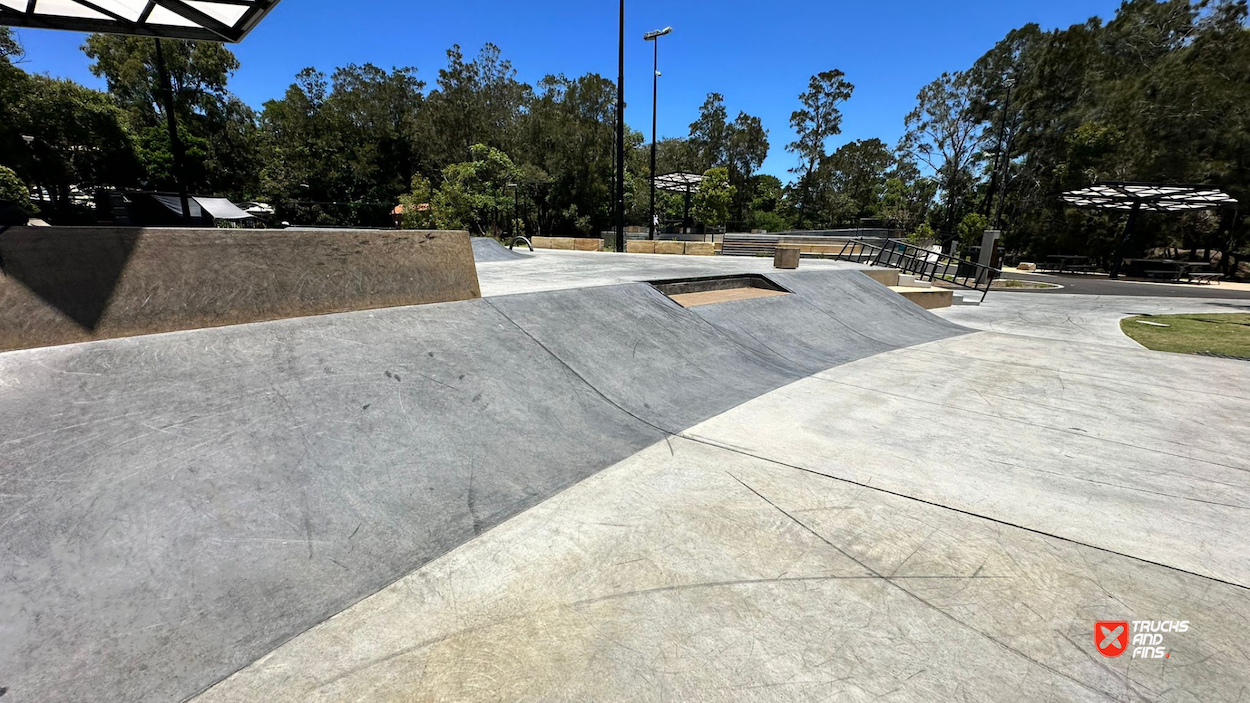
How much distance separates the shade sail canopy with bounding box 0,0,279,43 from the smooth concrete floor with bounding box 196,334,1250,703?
7.48 meters

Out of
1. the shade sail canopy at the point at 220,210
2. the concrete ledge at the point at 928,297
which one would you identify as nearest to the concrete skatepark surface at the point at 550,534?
the concrete ledge at the point at 928,297

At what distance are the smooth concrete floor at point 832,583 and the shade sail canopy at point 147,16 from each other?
748 centimetres

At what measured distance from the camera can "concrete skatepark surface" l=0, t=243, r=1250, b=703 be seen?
1875 millimetres

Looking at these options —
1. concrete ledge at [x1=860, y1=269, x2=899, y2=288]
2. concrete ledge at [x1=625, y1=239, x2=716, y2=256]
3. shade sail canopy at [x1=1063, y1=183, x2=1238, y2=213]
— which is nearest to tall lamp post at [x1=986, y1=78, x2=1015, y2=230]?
shade sail canopy at [x1=1063, y1=183, x2=1238, y2=213]

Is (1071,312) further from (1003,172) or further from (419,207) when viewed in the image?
(1003,172)

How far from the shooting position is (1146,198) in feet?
78.0

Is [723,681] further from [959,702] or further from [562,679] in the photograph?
[959,702]

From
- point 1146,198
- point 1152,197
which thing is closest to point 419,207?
point 1146,198

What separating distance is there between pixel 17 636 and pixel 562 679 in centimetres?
217

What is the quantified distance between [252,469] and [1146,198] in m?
36.3

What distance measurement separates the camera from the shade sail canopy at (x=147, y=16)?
19.8 feet

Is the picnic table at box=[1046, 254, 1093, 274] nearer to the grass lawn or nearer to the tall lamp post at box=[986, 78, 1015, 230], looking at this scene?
the tall lamp post at box=[986, 78, 1015, 230]

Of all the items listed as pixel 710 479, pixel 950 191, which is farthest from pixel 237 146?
pixel 950 191

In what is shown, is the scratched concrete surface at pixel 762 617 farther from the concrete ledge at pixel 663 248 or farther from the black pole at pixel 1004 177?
the black pole at pixel 1004 177
